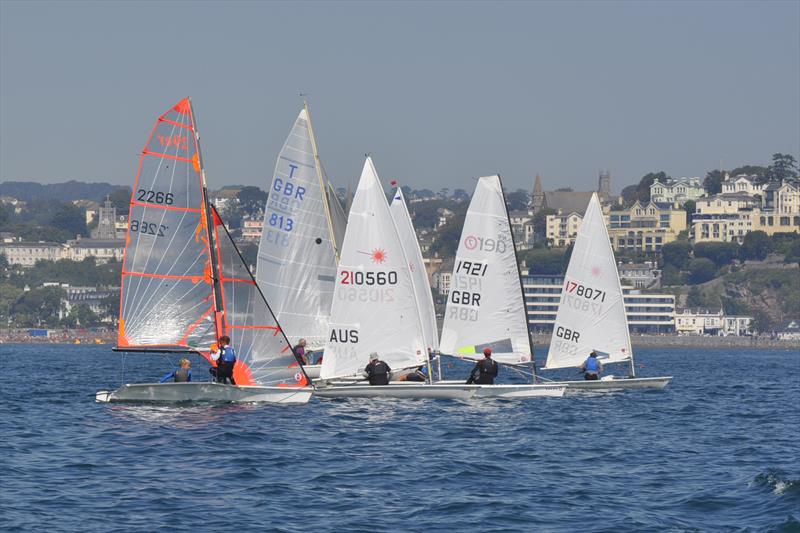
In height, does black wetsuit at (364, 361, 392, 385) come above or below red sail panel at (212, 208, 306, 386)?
below

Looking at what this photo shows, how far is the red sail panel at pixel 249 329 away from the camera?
36.2 m

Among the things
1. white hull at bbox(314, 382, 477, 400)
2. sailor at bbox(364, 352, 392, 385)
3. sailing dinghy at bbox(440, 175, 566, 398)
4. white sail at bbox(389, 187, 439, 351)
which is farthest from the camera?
white sail at bbox(389, 187, 439, 351)

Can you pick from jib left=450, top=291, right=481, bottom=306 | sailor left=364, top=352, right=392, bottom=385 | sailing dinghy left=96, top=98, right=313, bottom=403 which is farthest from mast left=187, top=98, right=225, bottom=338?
jib left=450, top=291, right=481, bottom=306

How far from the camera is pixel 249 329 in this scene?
3634 cm

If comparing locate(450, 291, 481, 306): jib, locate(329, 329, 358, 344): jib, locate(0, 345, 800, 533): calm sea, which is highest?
locate(450, 291, 481, 306): jib

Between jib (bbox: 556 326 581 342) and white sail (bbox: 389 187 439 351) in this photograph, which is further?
jib (bbox: 556 326 581 342)

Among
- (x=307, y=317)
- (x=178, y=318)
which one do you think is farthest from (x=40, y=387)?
(x=178, y=318)

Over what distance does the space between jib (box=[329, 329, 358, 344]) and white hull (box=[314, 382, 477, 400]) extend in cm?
122

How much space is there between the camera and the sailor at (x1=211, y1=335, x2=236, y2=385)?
35.3 m

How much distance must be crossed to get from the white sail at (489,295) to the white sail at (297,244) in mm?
4656

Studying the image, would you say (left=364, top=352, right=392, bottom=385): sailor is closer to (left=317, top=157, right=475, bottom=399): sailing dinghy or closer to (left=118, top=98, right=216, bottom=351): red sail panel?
(left=317, top=157, right=475, bottom=399): sailing dinghy

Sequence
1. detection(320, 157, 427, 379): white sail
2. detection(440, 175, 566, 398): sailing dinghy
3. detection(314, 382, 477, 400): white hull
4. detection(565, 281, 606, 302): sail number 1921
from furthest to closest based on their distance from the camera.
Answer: detection(565, 281, 606, 302): sail number 1921, detection(440, 175, 566, 398): sailing dinghy, detection(320, 157, 427, 379): white sail, detection(314, 382, 477, 400): white hull

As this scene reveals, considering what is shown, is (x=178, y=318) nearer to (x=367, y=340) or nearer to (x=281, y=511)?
(x=367, y=340)

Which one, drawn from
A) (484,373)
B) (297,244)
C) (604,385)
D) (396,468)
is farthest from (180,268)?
(604,385)
